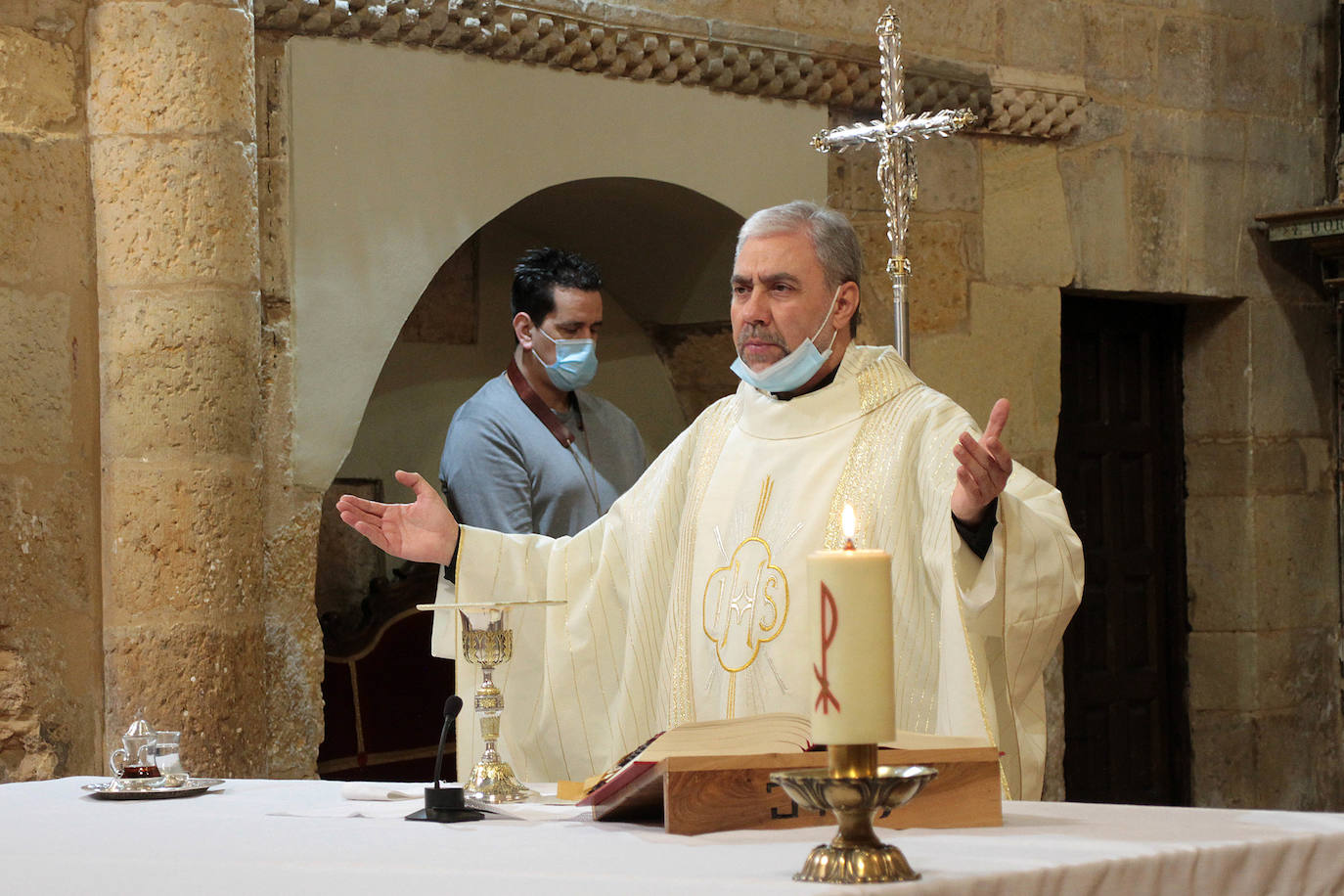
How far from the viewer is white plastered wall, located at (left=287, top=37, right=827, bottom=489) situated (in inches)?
176

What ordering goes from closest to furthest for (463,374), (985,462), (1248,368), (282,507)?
(985,462), (282,507), (463,374), (1248,368)

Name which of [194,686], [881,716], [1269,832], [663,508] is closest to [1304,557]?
[663,508]

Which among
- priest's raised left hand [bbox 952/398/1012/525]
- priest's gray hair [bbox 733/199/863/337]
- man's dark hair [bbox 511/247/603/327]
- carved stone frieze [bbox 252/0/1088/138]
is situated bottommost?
priest's raised left hand [bbox 952/398/1012/525]

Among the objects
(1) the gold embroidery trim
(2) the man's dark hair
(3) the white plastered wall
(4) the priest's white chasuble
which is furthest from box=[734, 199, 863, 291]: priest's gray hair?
(3) the white plastered wall

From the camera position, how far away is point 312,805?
7.18 feet

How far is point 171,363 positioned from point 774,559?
1.69 meters

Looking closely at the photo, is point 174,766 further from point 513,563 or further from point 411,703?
point 411,703

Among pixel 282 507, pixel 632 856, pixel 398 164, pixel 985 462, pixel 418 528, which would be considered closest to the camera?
pixel 632 856

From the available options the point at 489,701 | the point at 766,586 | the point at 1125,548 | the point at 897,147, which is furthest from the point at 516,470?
the point at 1125,548

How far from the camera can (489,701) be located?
2.25 m

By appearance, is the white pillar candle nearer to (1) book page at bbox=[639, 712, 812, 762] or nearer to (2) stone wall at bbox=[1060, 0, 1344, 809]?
(1) book page at bbox=[639, 712, 812, 762]

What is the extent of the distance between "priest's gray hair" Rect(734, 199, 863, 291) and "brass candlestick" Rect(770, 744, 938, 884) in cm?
198

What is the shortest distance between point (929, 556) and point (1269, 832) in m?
1.28

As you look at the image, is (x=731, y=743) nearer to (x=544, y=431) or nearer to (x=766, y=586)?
(x=766, y=586)
